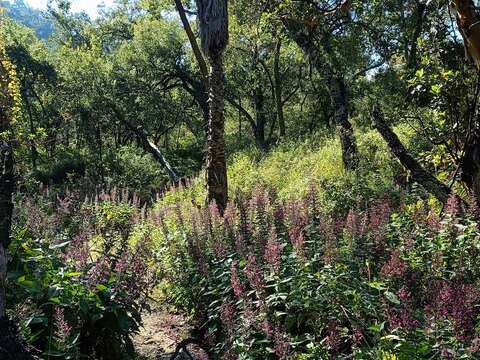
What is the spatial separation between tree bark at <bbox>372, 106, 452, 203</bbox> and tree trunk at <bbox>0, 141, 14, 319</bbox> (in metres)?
4.67

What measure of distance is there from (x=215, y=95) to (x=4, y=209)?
6.95 metres

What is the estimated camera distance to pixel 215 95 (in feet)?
31.9

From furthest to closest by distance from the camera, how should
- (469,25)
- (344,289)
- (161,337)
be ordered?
(161,337)
(469,25)
(344,289)

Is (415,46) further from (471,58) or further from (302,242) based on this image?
(302,242)

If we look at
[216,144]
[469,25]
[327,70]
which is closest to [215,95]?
[216,144]

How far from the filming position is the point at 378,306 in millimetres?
3814

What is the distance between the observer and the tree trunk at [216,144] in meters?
9.68

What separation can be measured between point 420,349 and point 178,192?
11.7 m

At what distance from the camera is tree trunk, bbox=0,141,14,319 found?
2768mm

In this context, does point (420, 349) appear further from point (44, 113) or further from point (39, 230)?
point (44, 113)

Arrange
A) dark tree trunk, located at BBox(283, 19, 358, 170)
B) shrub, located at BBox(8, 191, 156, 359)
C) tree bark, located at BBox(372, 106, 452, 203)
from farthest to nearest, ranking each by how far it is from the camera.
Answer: dark tree trunk, located at BBox(283, 19, 358, 170) → tree bark, located at BBox(372, 106, 452, 203) → shrub, located at BBox(8, 191, 156, 359)

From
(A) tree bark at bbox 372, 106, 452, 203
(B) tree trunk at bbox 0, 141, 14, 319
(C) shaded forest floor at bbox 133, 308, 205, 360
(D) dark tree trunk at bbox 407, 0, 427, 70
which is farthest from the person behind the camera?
(D) dark tree trunk at bbox 407, 0, 427, 70

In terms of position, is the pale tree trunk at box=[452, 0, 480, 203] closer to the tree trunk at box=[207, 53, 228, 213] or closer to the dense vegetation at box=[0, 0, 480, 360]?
the dense vegetation at box=[0, 0, 480, 360]

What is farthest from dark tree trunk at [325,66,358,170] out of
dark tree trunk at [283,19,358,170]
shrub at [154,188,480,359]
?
shrub at [154,188,480,359]
